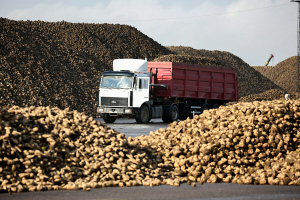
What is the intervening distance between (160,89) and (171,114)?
162 centimetres

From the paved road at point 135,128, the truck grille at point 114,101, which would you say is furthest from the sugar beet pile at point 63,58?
the truck grille at point 114,101

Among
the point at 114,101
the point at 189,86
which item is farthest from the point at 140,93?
the point at 189,86

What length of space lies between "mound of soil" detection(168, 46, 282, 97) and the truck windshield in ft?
131

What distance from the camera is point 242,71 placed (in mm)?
67438

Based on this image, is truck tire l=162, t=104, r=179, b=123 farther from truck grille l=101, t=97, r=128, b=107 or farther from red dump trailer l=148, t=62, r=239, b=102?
truck grille l=101, t=97, r=128, b=107

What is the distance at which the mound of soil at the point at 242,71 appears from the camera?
61.2 metres

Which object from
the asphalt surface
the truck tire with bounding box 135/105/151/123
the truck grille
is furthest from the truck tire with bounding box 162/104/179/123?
the asphalt surface

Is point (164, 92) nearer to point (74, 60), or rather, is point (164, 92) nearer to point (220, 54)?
point (74, 60)

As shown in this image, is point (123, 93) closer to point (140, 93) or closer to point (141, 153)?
point (140, 93)

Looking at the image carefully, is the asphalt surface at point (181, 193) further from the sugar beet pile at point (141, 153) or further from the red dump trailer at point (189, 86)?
the red dump trailer at point (189, 86)

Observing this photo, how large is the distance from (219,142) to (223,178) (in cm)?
128

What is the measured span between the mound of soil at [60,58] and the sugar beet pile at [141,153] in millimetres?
19481

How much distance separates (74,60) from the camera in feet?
133

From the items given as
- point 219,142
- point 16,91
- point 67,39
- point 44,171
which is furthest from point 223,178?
point 67,39
